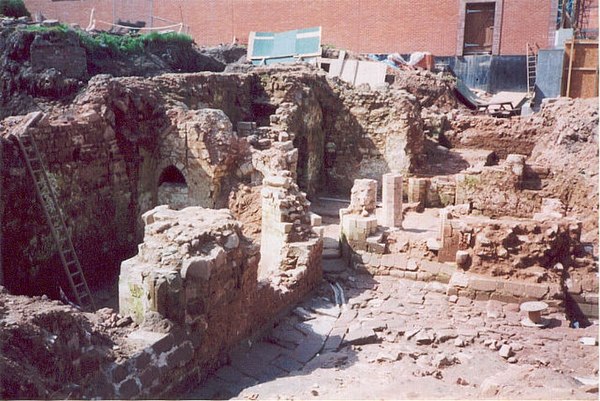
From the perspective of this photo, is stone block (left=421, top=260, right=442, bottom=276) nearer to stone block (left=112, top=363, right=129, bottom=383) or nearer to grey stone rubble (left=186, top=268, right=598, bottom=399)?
grey stone rubble (left=186, top=268, right=598, bottom=399)

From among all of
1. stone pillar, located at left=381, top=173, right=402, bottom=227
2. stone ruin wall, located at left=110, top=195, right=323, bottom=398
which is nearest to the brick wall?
Answer: stone pillar, located at left=381, top=173, right=402, bottom=227

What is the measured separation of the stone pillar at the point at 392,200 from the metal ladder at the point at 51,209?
6.21m

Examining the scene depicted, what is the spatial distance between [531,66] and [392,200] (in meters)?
18.2

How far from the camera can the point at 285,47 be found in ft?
91.1

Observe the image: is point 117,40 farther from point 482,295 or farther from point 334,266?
point 482,295

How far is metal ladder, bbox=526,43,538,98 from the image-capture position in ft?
90.4

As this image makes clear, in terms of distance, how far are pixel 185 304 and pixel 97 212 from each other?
5586 mm

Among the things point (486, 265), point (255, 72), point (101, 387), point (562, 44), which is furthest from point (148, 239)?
point (562, 44)

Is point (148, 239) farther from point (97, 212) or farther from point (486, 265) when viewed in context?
point (486, 265)

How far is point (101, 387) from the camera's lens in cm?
597

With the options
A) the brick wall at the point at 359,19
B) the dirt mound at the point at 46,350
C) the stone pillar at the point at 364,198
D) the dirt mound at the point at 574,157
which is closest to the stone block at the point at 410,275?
the stone pillar at the point at 364,198

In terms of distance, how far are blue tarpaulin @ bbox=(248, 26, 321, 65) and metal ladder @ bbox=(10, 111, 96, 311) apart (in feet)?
56.2

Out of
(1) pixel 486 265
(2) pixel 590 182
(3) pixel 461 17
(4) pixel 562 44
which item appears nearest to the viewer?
(1) pixel 486 265

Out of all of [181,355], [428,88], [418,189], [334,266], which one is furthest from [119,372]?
[428,88]
